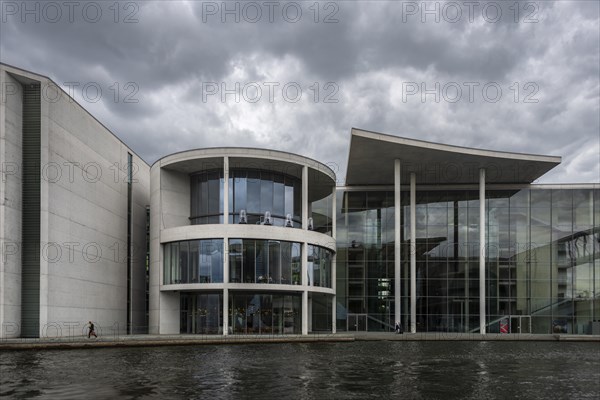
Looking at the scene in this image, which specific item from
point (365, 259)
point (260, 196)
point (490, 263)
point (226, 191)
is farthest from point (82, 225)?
point (490, 263)

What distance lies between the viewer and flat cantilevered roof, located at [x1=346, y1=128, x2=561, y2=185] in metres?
45.7

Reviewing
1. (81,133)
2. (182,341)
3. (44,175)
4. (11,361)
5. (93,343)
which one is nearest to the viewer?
(11,361)

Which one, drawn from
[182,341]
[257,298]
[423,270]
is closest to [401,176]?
[423,270]

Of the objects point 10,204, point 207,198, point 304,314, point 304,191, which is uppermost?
point 304,191

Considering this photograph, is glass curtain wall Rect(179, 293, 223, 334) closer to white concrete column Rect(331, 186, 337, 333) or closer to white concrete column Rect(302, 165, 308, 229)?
white concrete column Rect(302, 165, 308, 229)

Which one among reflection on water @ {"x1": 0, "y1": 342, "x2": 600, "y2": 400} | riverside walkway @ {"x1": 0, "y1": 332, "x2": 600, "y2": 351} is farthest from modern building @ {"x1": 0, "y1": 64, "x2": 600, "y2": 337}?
reflection on water @ {"x1": 0, "y1": 342, "x2": 600, "y2": 400}

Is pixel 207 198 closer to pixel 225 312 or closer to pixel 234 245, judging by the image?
pixel 234 245

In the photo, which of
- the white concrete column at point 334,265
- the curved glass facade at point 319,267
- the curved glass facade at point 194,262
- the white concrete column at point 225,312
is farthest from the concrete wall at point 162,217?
the white concrete column at point 334,265

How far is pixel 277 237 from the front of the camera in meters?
43.5

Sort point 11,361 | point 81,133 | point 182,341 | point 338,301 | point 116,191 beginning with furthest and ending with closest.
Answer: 1. point 338,301
2. point 116,191
3. point 81,133
4. point 182,341
5. point 11,361

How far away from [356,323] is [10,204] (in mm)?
29660

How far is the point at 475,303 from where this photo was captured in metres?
51.8

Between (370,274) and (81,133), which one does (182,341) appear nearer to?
(81,133)

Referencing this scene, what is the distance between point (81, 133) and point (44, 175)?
646cm
